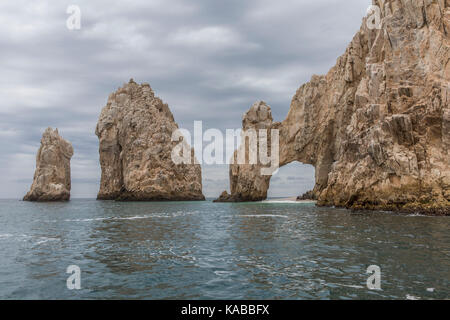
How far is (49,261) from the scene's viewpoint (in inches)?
611

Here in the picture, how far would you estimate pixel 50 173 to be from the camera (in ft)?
367

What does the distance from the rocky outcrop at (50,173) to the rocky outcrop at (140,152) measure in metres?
14.0

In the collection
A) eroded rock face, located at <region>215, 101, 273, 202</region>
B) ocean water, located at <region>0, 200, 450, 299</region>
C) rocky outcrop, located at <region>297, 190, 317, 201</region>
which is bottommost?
rocky outcrop, located at <region>297, 190, 317, 201</region>

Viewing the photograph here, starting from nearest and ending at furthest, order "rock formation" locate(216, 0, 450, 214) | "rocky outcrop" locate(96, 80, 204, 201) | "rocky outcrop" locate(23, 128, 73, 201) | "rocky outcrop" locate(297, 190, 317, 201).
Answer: "rock formation" locate(216, 0, 450, 214), "rocky outcrop" locate(297, 190, 317, 201), "rocky outcrop" locate(96, 80, 204, 201), "rocky outcrop" locate(23, 128, 73, 201)

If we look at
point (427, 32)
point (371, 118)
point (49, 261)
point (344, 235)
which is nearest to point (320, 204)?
point (371, 118)

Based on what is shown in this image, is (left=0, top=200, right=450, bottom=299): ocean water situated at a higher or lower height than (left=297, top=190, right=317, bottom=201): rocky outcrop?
higher

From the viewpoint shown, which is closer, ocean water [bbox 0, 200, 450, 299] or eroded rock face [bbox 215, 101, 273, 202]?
ocean water [bbox 0, 200, 450, 299]

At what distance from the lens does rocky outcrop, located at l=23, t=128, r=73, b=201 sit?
367ft

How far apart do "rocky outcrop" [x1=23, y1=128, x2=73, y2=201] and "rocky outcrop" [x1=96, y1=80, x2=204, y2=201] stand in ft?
45.9

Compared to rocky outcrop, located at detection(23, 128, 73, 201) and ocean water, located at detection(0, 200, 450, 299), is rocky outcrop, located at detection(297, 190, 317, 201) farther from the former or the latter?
rocky outcrop, located at detection(23, 128, 73, 201)

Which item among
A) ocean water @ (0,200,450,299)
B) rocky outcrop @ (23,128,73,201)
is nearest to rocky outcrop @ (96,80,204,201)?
rocky outcrop @ (23,128,73,201)

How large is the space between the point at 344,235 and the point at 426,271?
31.9ft
